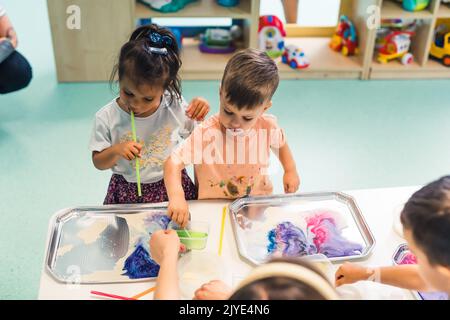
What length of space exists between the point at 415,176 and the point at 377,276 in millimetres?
1351

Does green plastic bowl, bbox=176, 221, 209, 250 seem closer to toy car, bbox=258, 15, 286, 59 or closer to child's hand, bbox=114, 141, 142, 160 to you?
child's hand, bbox=114, 141, 142, 160

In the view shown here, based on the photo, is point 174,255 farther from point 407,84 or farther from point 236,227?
point 407,84

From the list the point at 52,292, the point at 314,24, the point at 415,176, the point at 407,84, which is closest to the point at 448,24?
the point at 407,84

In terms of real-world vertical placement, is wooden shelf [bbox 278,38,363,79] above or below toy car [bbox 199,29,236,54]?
below

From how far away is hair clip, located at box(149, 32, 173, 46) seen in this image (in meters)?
1.16

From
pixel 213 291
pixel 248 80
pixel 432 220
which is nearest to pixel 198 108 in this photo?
pixel 248 80

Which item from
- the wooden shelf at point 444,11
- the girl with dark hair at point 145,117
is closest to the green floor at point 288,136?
the wooden shelf at point 444,11

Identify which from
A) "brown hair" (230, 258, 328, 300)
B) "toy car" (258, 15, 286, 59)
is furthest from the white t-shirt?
"toy car" (258, 15, 286, 59)

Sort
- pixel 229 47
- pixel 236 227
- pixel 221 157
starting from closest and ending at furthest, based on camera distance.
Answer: pixel 236 227, pixel 221 157, pixel 229 47

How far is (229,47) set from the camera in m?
2.99

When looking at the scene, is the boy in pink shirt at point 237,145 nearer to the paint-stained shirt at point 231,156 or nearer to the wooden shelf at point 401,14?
the paint-stained shirt at point 231,156

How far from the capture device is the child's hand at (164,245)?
0.98 meters

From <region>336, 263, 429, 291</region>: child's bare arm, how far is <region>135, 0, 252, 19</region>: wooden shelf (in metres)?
1.99

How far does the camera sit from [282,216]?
3.80 feet
